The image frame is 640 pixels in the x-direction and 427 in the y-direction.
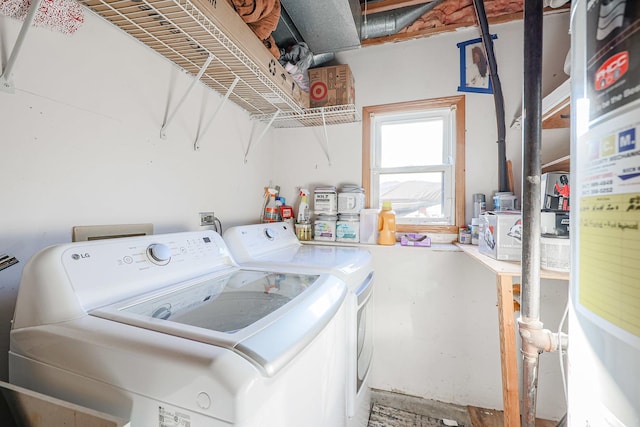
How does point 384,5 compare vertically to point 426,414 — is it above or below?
above

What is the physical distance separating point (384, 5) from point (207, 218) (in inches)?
81.9

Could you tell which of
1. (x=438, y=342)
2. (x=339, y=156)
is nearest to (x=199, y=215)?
(x=339, y=156)

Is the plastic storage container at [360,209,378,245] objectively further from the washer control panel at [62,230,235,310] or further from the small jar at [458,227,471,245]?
the washer control panel at [62,230,235,310]

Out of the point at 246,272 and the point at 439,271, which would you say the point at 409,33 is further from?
the point at 246,272

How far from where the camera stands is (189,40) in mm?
1225

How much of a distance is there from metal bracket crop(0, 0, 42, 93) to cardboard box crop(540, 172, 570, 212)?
1.99 m

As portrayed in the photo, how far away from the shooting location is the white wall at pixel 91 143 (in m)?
0.88

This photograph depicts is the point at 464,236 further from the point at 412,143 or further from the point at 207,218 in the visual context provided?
the point at 207,218

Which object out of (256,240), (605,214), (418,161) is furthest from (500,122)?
(256,240)

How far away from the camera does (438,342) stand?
6.40 feet

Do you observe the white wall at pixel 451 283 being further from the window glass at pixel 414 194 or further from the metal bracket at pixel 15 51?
the metal bracket at pixel 15 51

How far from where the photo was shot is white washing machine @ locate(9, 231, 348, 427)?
522 millimetres

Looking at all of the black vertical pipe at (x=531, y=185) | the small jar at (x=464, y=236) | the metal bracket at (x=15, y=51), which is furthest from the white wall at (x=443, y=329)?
the metal bracket at (x=15, y=51)

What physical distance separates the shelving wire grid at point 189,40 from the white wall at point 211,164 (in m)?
0.07
